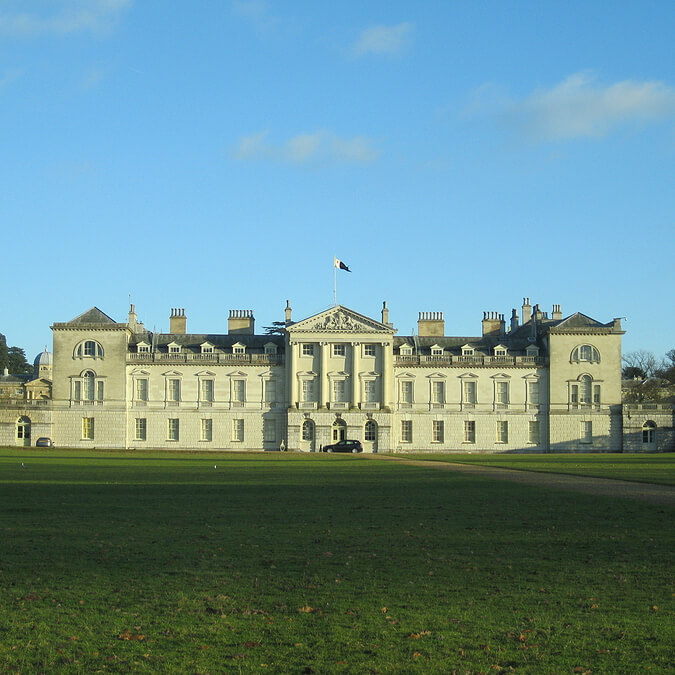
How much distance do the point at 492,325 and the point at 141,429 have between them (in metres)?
29.4

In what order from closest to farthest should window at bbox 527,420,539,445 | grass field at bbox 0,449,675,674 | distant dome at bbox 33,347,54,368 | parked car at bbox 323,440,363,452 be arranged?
grass field at bbox 0,449,675,674 → parked car at bbox 323,440,363,452 → window at bbox 527,420,539,445 → distant dome at bbox 33,347,54,368

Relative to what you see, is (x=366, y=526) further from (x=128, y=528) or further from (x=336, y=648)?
(x=336, y=648)

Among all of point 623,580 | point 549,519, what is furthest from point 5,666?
point 549,519

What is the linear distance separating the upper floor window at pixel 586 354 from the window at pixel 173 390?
30273mm

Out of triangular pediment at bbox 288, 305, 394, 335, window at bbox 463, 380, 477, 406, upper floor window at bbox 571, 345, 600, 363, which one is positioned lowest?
window at bbox 463, 380, 477, 406

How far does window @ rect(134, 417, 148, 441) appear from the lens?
7344cm

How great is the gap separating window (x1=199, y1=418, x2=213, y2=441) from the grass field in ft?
171

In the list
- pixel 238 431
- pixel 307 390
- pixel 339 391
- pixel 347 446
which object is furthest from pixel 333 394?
pixel 238 431

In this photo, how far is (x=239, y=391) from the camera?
73.7 metres

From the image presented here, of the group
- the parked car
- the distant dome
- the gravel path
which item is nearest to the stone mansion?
the parked car

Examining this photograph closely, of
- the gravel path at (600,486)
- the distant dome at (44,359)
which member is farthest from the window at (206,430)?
the distant dome at (44,359)

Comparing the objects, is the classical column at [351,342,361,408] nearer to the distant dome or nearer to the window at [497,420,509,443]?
the window at [497,420,509,443]

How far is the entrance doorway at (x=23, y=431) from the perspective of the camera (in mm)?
72625

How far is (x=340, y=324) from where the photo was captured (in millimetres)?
72875
